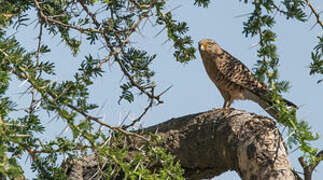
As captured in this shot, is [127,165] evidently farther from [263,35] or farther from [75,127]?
[263,35]

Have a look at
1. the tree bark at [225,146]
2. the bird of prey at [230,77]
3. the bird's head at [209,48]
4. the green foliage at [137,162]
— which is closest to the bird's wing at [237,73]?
the bird of prey at [230,77]

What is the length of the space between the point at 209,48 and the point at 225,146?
7.97 ft

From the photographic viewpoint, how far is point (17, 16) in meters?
3.50

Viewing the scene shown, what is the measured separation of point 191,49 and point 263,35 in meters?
0.99

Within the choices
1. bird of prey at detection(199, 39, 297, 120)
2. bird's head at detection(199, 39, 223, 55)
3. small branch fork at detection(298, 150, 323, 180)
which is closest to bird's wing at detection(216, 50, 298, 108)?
bird of prey at detection(199, 39, 297, 120)

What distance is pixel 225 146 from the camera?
4277mm

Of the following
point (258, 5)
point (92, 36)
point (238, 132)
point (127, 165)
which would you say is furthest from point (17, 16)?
point (238, 132)

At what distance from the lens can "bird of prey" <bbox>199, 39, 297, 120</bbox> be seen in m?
5.48

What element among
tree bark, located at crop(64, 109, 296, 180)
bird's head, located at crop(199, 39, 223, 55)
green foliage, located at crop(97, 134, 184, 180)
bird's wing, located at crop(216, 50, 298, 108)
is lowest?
green foliage, located at crop(97, 134, 184, 180)

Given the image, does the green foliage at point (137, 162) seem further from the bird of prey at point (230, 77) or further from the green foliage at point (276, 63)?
the bird of prey at point (230, 77)

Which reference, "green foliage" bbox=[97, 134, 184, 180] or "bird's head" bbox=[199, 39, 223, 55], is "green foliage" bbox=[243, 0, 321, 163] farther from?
"bird's head" bbox=[199, 39, 223, 55]

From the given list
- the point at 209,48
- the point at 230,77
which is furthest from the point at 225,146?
the point at 209,48

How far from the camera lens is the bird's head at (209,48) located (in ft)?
20.9

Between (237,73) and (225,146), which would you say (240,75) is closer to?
(237,73)
